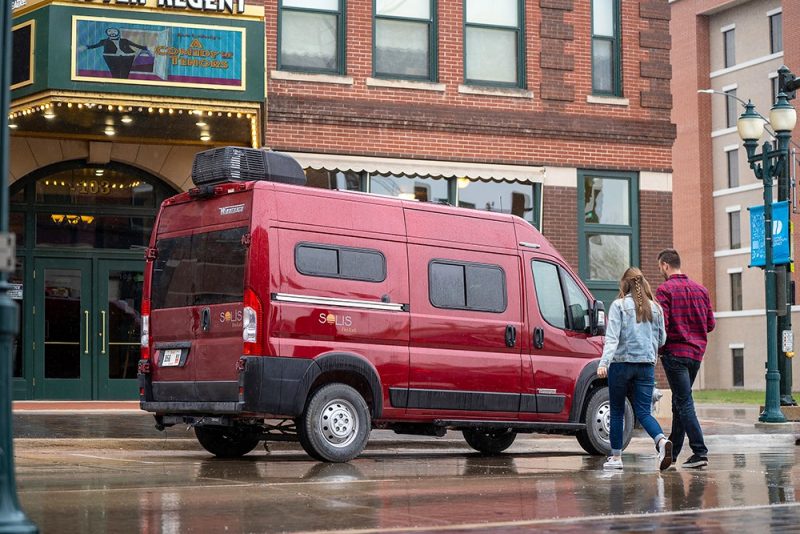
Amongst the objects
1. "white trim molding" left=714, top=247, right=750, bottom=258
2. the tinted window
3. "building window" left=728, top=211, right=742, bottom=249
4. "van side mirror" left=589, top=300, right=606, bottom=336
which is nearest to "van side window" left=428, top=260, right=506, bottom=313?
the tinted window

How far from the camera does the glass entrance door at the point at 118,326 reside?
69.5 ft

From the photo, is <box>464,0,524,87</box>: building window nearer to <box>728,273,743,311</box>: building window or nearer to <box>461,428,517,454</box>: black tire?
<box>461,428,517,454</box>: black tire

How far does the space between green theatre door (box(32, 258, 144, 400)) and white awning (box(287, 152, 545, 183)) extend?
3620 mm

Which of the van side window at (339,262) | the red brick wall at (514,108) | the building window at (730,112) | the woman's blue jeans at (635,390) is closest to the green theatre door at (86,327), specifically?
the red brick wall at (514,108)

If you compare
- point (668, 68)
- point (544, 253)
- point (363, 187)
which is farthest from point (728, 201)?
point (544, 253)

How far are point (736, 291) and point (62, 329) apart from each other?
4354 centimetres

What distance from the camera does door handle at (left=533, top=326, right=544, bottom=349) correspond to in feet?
44.4

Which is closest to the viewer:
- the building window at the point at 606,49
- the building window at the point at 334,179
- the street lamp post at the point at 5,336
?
the street lamp post at the point at 5,336

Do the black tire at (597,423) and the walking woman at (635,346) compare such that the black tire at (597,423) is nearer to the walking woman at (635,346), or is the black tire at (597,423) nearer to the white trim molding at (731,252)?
the walking woman at (635,346)

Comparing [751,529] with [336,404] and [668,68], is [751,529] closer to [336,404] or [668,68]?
[336,404]

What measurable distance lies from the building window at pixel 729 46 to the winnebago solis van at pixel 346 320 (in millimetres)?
49175

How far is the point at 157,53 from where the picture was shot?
690 inches

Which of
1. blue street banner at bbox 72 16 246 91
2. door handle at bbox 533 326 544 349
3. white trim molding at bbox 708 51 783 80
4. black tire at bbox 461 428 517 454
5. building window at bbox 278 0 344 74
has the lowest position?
black tire at bbox 461 428 517 454

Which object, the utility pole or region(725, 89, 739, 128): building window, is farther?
region(725, 89, 739, 128): building window
